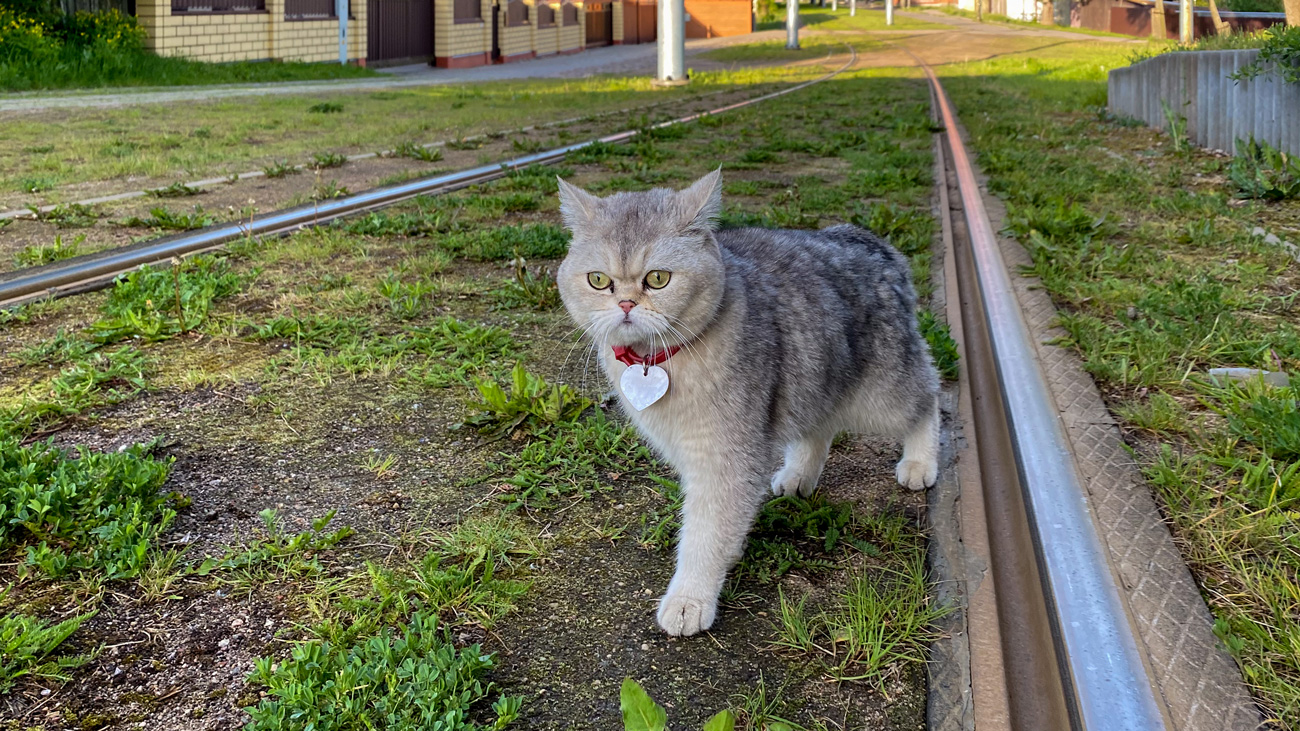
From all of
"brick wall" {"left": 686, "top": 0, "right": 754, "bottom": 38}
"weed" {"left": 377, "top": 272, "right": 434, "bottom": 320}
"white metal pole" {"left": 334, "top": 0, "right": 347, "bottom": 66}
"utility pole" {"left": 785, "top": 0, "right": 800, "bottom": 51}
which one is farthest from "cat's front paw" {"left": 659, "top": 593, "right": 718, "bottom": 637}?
"brick wall" {"left": 686, "top": 0, "right": 754, "bottom": 38}

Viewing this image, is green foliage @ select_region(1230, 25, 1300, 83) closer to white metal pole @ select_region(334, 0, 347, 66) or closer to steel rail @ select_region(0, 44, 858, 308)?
steel rail @ select_region(0, 44, 858, 308)

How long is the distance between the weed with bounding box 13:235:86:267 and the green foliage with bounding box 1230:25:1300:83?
816 centimetres

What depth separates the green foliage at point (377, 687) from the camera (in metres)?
1.94

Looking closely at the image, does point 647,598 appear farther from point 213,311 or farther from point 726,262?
point 213,311

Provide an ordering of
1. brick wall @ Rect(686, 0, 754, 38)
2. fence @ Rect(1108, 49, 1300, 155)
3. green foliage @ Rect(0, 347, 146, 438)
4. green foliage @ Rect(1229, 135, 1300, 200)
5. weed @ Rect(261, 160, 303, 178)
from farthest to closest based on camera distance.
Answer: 1. brick wall @ Rect(686, 0, 754, 38)
2. weed @ Rect(261, 160, 303, 178)
3. fence @ Rect(1108, 49, 1300, 155)
4. green foliage @ Rect(1229, 135, 1300, 200)
5. green foliage @ Rect(0, 347, 146, 438)

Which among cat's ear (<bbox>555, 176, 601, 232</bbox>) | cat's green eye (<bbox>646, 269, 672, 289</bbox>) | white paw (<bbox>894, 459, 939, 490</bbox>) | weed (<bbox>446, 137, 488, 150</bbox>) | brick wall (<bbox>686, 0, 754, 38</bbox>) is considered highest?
brick wall (<bbox>686, 0, 754, 38</bbox>)

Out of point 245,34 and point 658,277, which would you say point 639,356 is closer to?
point 658,277

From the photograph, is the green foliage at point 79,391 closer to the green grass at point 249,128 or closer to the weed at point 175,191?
the weed at point 175,191

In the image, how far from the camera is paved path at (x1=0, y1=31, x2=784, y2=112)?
13075mm

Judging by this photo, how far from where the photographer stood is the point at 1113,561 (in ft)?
8.33

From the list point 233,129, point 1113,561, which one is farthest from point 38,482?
point 233,129

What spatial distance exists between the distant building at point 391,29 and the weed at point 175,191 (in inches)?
488

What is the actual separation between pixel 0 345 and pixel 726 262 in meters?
3.25

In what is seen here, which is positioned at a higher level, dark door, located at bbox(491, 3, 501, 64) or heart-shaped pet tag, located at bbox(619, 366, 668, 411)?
dark door, located at bbox(491, 3, 501, 64)
